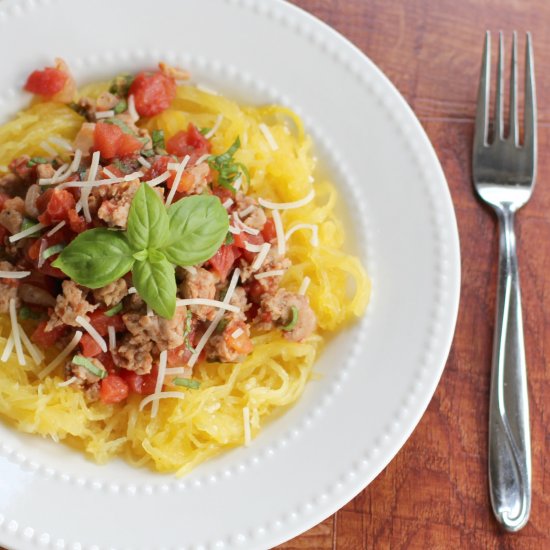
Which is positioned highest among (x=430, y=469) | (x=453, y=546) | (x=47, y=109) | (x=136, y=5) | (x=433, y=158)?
(x=136, y=5)

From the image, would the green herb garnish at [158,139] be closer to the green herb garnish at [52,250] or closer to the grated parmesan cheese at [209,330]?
the green herb garnish at [52,250]

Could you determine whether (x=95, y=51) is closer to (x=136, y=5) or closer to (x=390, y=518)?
(x=136, y=5)

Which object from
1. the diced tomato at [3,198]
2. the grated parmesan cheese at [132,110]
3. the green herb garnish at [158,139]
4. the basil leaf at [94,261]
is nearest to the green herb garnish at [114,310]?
the basil leaf at [94,261]

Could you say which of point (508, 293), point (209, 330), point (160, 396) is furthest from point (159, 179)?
point (508, 293)

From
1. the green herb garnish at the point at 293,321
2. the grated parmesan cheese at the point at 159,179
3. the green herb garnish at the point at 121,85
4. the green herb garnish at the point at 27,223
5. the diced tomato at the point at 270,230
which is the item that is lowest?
the green herb garnish at the point at 293,321

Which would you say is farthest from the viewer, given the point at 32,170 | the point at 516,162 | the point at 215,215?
the point at 516,162

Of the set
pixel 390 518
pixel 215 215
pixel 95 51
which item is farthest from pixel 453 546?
pixel 95 51

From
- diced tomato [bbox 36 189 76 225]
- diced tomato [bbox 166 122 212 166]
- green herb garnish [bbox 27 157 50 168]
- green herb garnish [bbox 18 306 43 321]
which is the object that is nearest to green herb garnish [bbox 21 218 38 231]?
diced tomato [bbox 36 189 76 225]

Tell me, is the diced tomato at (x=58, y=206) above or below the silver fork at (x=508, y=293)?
above
